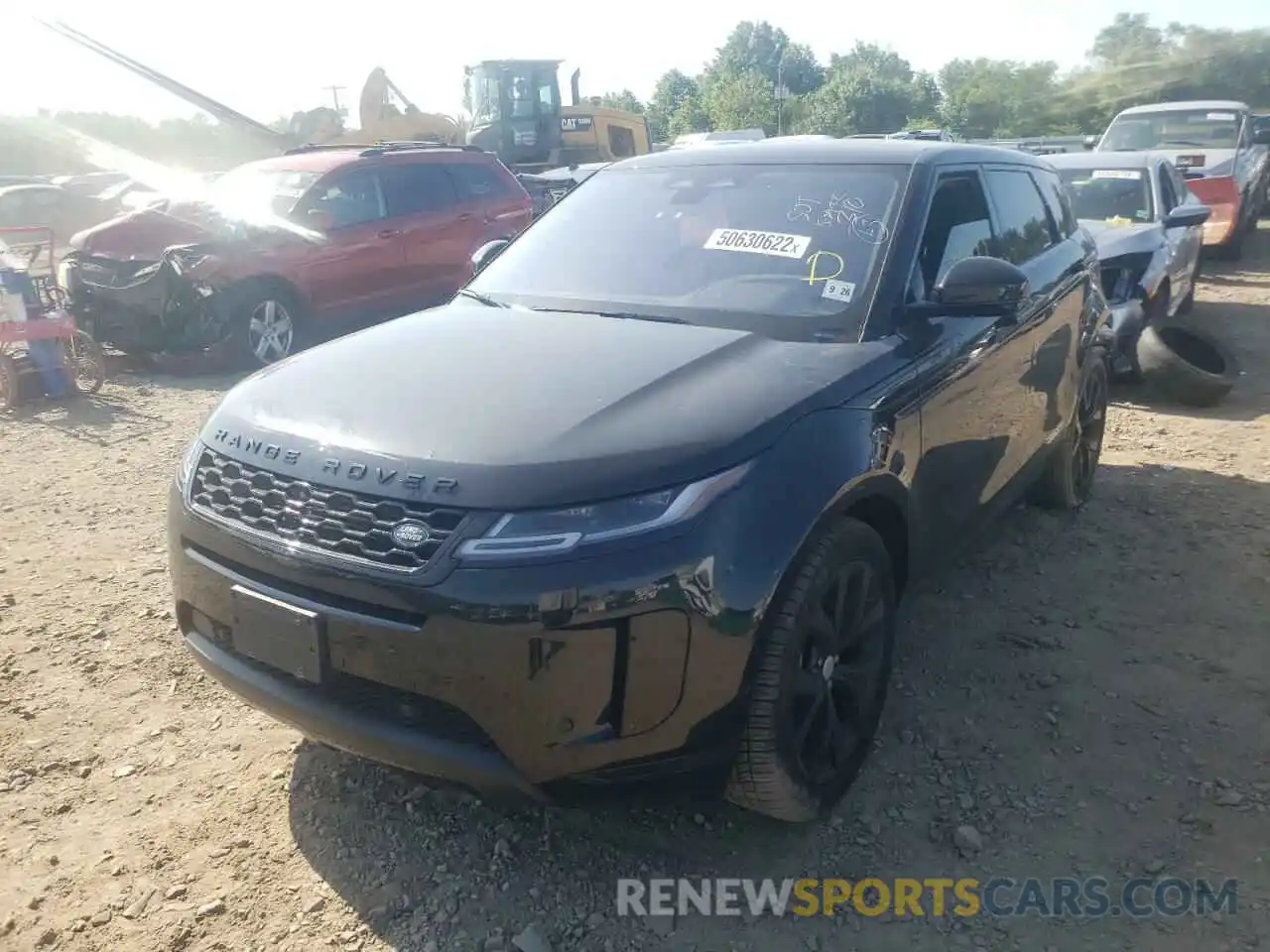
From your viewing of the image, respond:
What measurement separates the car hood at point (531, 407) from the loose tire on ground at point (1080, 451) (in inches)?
87.8

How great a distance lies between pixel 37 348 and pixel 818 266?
6715mm

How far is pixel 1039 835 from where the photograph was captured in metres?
2.83

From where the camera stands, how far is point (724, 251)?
344cm

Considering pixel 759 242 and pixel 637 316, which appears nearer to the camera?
pixel 637 316

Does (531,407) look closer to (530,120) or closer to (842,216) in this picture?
(842,216)

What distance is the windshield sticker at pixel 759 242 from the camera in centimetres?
335

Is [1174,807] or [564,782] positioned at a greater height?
[564,782]

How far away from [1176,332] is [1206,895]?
5935 mm

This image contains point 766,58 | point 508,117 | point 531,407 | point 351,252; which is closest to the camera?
point 531,407

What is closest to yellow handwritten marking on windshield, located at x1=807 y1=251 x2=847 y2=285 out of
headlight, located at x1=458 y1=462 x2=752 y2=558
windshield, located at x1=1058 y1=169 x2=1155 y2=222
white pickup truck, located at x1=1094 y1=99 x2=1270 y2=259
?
headlight, located at x1=458 y1=462 x2=752 y2=558

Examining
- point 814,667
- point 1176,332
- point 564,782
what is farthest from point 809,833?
point 1176,332

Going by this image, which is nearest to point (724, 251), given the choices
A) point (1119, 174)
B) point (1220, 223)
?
point (1119, 174)

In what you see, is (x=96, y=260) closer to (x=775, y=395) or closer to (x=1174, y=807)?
(x=775, y=395)

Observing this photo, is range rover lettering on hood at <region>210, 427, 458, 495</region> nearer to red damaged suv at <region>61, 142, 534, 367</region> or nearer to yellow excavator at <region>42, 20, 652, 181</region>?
red damaged suv at <region>61, 142, 534, 367</region>
